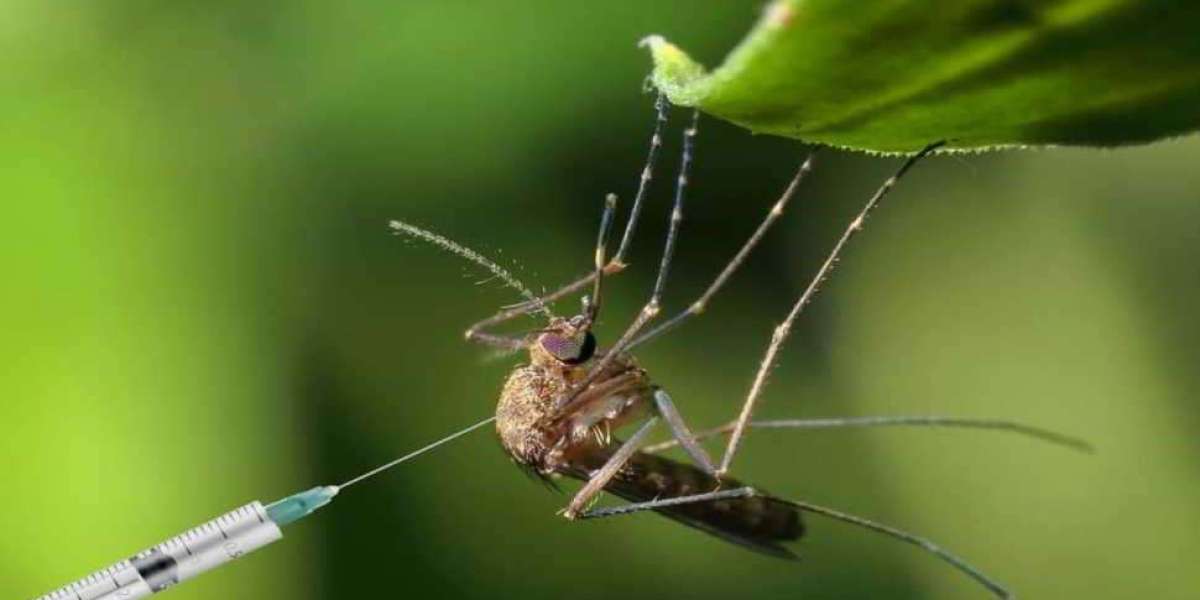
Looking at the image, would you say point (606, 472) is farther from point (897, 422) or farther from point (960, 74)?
point (960, 74)

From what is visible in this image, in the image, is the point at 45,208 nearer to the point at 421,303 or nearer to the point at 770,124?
the point at 421,303

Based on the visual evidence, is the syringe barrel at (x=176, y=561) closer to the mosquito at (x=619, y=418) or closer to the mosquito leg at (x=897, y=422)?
the mosquito at (x=619, y=418)

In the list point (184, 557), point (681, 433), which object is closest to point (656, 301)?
point (681, 433)

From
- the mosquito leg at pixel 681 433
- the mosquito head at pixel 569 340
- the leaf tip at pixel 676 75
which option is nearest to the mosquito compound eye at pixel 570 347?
the mosquito head at pixel 569 340

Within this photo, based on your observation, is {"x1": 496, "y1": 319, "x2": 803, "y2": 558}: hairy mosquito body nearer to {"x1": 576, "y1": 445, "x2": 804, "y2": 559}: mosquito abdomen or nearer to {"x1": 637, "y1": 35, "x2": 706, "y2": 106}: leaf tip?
{"x1": 576, "y1": 445, "x2": 804, "y2": 559}: mosquito abdomen

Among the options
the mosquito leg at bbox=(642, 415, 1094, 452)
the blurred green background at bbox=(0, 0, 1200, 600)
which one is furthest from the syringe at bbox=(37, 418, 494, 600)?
the blurred green background at bbox=(0, 0, 1200, 600)
